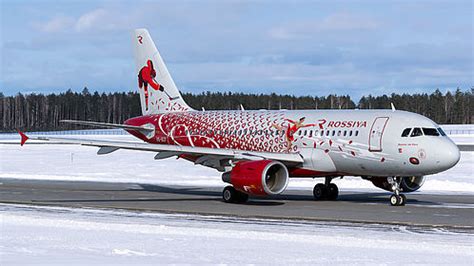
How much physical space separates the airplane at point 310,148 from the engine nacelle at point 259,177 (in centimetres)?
3

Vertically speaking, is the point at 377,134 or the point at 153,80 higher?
the point at 153,80

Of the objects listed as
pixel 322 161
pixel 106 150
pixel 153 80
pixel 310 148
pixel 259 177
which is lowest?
pixel 259 177

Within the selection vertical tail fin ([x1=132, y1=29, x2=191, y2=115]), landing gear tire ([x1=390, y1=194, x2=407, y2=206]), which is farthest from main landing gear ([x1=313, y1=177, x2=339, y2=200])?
vertical tail fin ([x1=132, y1=29, x2=191, y2=115])

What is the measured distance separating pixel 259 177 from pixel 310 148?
131 inches

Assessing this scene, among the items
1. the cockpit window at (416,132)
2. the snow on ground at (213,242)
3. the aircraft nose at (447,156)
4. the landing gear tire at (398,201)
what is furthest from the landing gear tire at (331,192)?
the snow on ground at (213,242)

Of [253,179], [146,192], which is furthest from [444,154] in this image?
[146,192]

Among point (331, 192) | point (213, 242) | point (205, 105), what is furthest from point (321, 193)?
point (205, 105)

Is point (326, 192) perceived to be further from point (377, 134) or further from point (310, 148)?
point (377, 134)

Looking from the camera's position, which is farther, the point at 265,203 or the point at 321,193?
the point at 321,193

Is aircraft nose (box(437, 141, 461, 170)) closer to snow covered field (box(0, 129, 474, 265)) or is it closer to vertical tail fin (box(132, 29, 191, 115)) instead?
snow covered field (box(0, 129, 474, 265))

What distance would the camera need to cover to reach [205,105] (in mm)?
180750

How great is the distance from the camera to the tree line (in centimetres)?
17500

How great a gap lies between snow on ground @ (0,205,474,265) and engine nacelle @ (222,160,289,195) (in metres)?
3.96

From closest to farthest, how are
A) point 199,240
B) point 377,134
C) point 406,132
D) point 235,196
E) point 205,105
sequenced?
point 199,240, point 406,132, point 377,134, point 235,196, point 205,105
